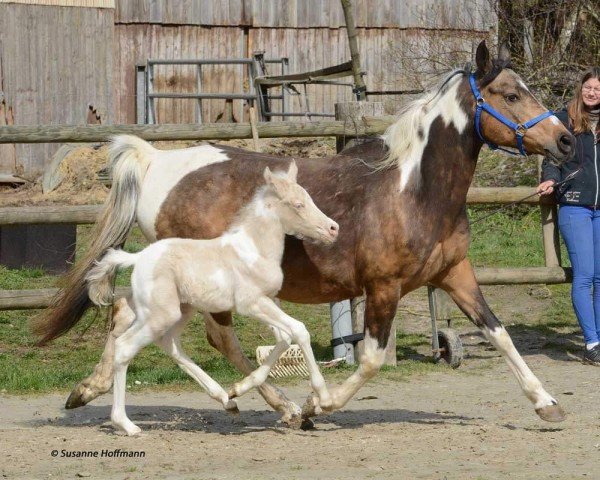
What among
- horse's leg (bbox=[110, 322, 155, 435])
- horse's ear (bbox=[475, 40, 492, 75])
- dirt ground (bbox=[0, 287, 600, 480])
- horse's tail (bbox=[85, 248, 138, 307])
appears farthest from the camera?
horse's ear (bbox=[475, 40, 492, 75])

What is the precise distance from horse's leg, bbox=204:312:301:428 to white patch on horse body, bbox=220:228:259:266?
678mm

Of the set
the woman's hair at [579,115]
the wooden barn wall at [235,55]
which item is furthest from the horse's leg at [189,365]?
the wooden barn wall at [235,55]

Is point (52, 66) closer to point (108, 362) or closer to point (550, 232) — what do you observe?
point (550, 232)

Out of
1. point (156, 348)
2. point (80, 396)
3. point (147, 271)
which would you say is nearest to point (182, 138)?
point (156, 348)

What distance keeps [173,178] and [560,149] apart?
86.1 inches

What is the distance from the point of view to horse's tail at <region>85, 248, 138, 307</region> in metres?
5.79

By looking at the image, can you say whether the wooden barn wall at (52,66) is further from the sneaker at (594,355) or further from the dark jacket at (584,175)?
the sneaker at (594,355)

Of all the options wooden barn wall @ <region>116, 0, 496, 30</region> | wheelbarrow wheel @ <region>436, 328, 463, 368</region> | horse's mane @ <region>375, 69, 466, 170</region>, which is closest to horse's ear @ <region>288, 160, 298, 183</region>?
horse's mane @ <region>375, 69, 466, 170</region>

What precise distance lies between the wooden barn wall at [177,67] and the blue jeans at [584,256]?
10946mm

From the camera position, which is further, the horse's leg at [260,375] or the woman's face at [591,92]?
the woman's face at [591,92]

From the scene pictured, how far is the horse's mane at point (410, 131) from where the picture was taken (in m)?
→ 6.06

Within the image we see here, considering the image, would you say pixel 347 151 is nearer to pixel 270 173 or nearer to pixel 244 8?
pixel 270 173

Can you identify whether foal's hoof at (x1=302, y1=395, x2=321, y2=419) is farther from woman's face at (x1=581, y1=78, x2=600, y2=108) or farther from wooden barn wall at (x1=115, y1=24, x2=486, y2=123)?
wooden barn wall at (x1=115, y1=24, x2=486, y2=123)

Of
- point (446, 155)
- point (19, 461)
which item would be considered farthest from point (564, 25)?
point (19, 461)
